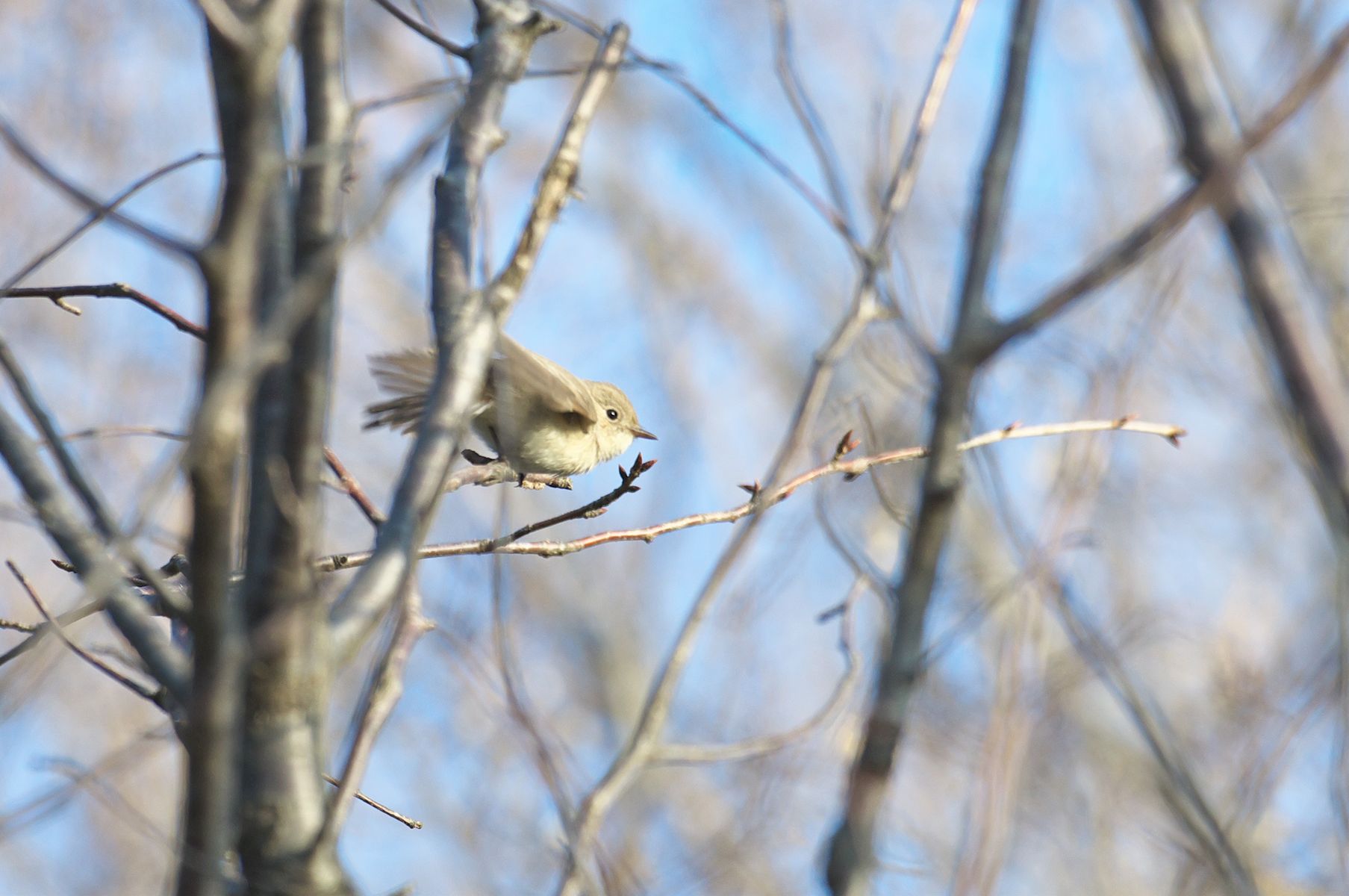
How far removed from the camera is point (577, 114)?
191 cm

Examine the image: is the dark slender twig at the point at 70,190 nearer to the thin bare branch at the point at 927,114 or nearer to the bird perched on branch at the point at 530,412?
the thin bare branch at the point at 927,114

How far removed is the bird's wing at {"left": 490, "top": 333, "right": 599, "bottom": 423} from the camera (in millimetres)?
3971

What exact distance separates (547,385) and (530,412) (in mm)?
363

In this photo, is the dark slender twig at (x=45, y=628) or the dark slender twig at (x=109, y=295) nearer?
Answer: the dark slender twig at (x=45, y=628)

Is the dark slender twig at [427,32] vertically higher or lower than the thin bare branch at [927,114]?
higher

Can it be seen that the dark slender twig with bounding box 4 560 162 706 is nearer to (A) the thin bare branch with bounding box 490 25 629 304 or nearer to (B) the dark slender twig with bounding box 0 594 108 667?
(B) the dark slender twig with bounding box 0 594 108 667

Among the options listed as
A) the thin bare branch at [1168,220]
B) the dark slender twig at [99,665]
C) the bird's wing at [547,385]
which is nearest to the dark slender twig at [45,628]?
the dark slender twig at [99,665]

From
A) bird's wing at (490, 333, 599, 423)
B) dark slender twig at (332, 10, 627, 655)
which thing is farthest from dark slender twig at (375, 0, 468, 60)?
bird's wing at (490, 333, 599, 423)

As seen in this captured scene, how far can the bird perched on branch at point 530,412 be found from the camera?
14.0 feet

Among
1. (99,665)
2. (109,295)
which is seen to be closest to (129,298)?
(109,295)

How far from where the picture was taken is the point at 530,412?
4.69 metres

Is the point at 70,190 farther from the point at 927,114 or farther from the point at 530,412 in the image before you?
the point at 530,412

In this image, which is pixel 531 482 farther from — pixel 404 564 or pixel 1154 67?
pixel 1154 67

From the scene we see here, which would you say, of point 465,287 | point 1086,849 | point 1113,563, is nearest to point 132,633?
point 465,287
